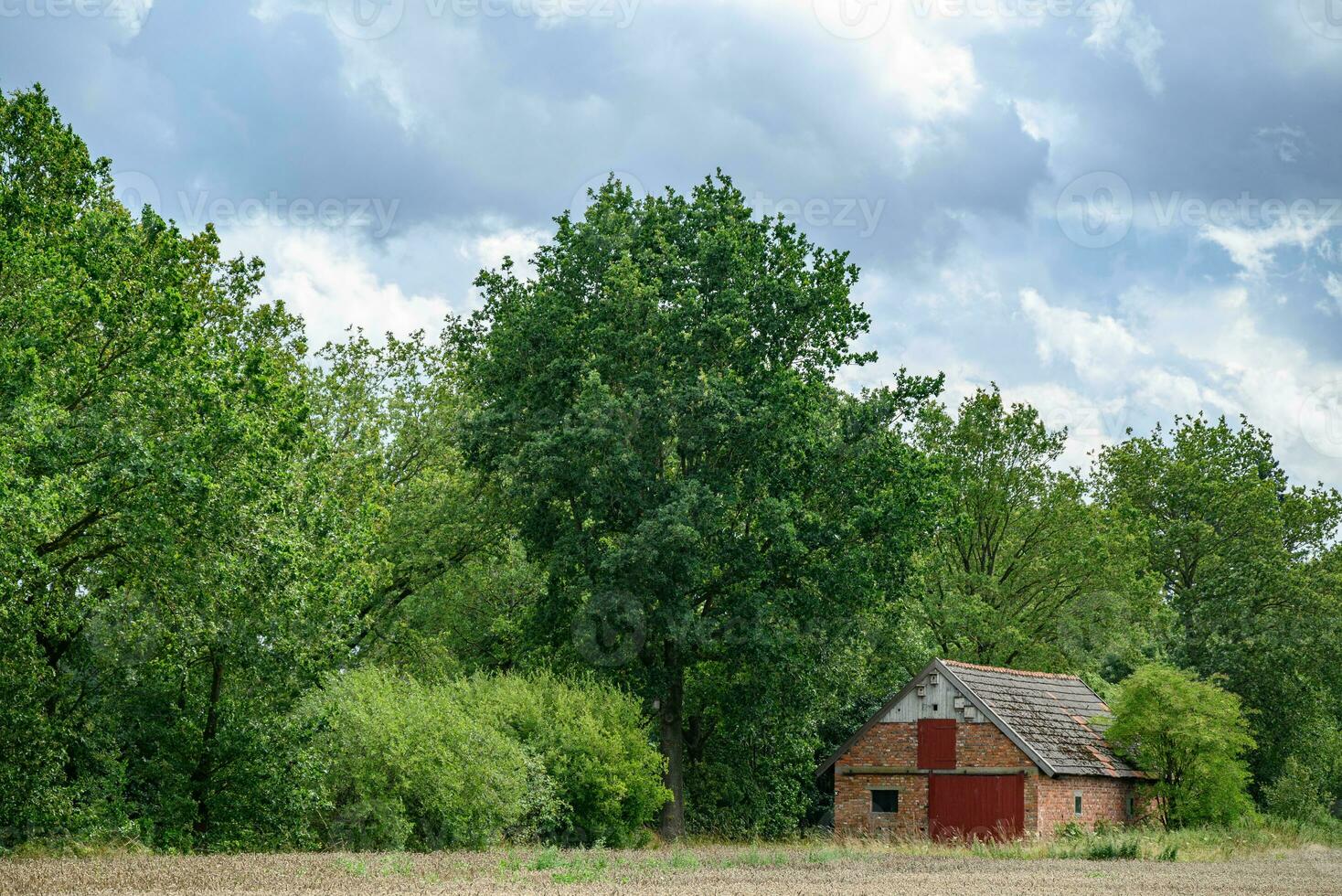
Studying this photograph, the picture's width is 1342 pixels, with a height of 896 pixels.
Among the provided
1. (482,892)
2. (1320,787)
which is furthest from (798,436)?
(1320,787)

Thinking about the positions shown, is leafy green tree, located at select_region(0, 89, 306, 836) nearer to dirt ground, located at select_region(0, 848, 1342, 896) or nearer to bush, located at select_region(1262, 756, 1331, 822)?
dirt ground, located at select_region(0, 848, 1342, 896)

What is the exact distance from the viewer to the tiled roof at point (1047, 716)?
35438mm

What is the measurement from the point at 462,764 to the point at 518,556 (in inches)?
500

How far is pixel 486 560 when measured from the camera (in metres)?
38.2

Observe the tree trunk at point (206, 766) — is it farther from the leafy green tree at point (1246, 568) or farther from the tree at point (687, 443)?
the leafy green tree at point (1246, 568)

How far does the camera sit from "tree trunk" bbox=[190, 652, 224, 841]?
1013 inches

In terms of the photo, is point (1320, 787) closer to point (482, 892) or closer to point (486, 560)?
point (486, 560)

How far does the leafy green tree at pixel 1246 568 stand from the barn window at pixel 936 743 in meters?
12.1

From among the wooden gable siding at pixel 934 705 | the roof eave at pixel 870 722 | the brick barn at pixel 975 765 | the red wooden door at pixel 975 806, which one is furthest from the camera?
the roof eave at pixel 870 722

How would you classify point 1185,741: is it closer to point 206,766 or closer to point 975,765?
point 975,765

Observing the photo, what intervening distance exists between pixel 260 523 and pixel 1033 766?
2217 cm

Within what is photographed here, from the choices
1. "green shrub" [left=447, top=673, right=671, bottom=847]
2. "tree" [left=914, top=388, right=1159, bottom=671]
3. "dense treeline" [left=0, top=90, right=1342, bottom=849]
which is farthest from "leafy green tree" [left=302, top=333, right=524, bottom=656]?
"tree" [left=914, top=388, right=1159, bottom=671]

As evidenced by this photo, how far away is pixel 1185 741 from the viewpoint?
122ft

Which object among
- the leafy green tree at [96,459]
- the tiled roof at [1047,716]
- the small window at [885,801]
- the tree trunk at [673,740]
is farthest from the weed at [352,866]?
the tiled roof at [1047,716]
